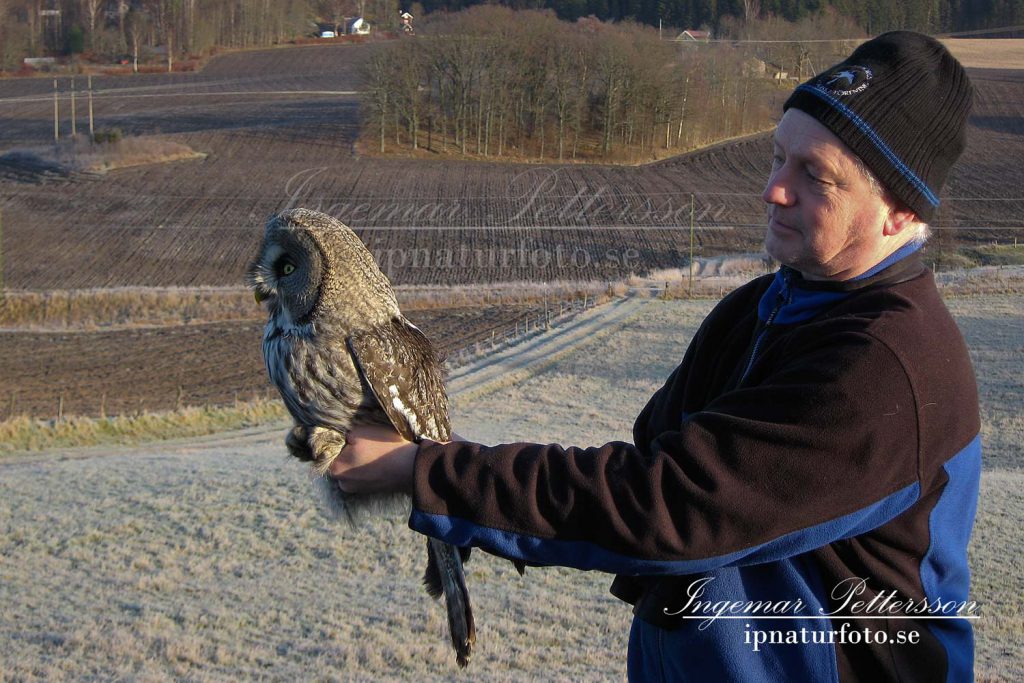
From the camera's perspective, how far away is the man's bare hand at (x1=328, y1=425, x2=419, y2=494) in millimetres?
2201

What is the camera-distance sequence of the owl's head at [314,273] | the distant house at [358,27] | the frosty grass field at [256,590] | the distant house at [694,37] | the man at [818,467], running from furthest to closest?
the distant house at [358,27]
the distant house at [694,37]
the frosty grass field at [256,590]
the owl's head at [314,273]
the man at [818,467]

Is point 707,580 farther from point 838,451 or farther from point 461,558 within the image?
point 461,558

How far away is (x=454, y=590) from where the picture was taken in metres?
3.06

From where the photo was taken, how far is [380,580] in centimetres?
853

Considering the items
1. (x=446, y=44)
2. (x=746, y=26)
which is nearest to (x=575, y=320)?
(x=446, y=44)

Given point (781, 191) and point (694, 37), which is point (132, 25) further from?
point (781, 191)

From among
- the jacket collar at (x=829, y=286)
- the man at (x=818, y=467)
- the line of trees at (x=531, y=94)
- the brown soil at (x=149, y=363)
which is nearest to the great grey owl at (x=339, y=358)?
the man at (x=818, y=467)

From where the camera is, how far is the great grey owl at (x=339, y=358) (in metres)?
3.09

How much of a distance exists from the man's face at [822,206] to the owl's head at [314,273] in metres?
1.43

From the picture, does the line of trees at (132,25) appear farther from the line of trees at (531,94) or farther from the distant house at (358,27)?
the line of trees at (531,94)

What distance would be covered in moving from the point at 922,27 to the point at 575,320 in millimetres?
50425

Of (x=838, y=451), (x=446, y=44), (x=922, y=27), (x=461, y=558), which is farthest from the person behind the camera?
(x=922, y=27)

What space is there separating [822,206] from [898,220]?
171 mm

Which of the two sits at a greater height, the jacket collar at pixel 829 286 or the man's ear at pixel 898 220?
the man's ear at pixel 898 220
